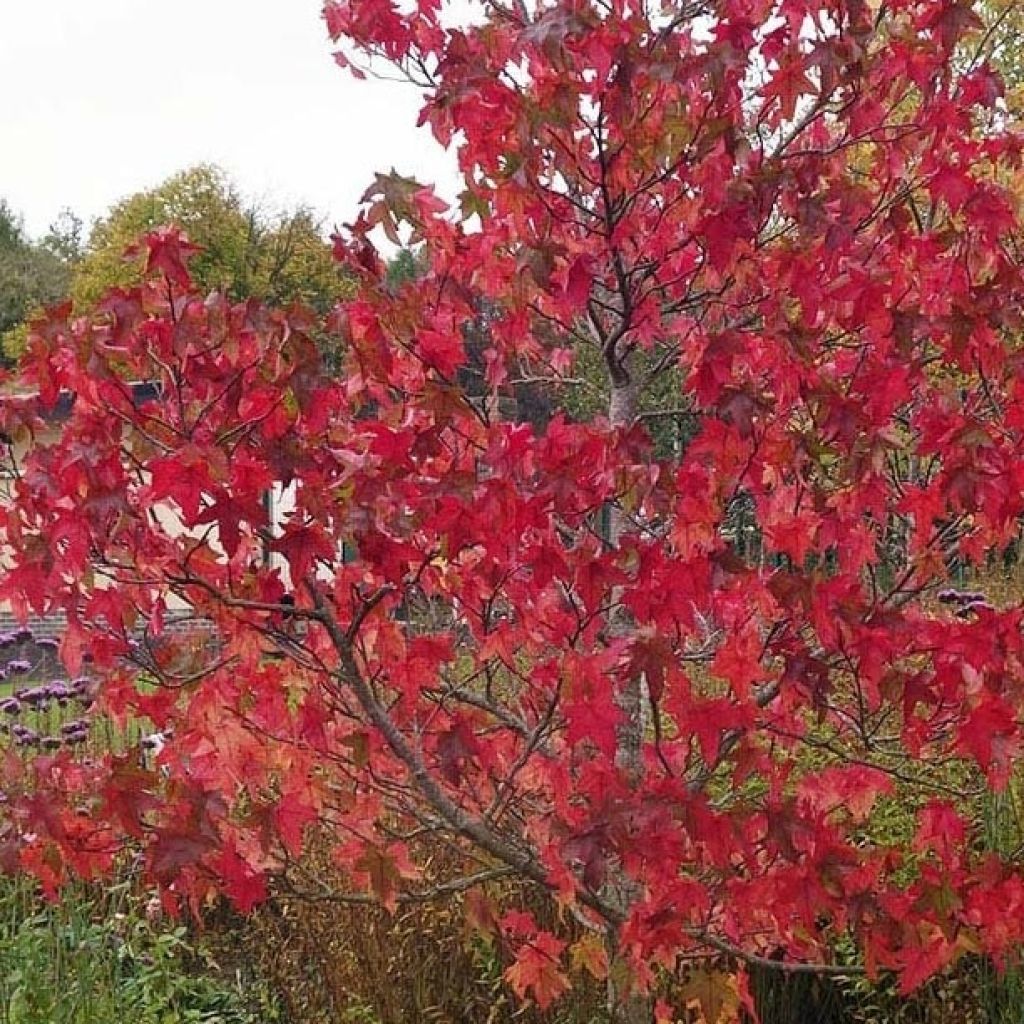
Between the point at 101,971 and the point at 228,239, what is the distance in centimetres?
2491

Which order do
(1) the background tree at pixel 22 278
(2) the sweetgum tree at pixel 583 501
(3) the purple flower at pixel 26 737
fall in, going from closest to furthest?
(2) the sweetgum tree at pixel 583 501 < (3) the purple flower at pixel 26 737 < (1) the background tree at pixel 22 278

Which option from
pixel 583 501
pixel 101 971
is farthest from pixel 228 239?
pixel 583 501

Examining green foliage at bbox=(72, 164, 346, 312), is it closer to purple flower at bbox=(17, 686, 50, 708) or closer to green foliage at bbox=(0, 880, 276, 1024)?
purple flower at bbox=(17, 686, 50, 708)

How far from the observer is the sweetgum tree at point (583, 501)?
1.98 meters

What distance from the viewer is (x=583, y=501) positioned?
2.22 metres

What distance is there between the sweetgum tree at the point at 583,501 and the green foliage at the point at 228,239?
923 inches

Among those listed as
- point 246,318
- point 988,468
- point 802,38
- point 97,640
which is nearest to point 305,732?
point 97,640

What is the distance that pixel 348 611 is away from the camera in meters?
2.42

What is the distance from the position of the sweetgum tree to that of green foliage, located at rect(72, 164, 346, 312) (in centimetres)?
2345

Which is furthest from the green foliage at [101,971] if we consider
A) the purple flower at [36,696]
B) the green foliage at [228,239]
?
the green foliage at [228,239]

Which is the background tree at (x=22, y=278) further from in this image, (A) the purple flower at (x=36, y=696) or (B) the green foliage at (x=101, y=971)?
(B) the green foliage at (x=101, y=971)

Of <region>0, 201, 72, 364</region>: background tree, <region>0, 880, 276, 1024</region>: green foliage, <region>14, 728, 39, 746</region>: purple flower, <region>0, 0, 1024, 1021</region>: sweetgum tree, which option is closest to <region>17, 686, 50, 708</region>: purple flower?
<region>14, 728, 39, 746</region>: purple flower

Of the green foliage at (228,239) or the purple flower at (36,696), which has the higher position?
the green foliage at (228,239)

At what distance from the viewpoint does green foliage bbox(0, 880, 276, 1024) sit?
3236 mm
